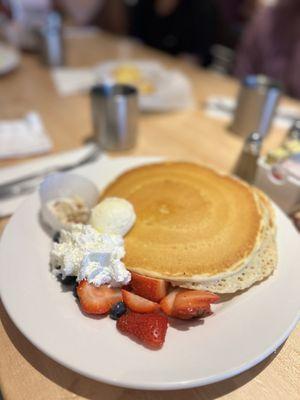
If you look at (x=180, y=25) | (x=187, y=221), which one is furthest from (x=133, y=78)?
(x=180, y=25)

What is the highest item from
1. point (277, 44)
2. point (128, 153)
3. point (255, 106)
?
point (277, 44)

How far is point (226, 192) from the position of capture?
0.88m

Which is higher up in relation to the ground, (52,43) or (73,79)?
(52,43)

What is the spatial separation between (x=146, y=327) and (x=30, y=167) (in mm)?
707

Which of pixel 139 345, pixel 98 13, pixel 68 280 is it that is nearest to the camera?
pixel 139 345

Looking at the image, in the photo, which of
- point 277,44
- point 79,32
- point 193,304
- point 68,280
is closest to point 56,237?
point 68,280

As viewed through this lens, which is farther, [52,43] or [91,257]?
[52,43]

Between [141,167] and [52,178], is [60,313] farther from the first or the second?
[141,167]

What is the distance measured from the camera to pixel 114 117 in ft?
3.95

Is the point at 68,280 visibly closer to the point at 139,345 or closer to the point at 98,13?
the point at 139,345

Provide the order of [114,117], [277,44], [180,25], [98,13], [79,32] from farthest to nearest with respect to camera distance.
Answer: [98,13] → [180,25] → [79,32] → [277,44] → [114,117]

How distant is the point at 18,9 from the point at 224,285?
3036mm

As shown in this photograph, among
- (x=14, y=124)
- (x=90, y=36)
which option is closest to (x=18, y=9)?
(x=90, y=36)

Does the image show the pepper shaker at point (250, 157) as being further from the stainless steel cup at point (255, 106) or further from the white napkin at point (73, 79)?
the white napkin at point (73, 79)
